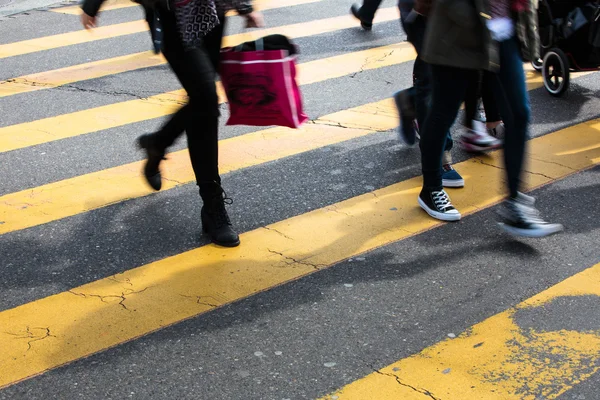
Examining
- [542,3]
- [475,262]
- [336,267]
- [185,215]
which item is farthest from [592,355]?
[542,3]

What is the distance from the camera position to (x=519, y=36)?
14.3 ft

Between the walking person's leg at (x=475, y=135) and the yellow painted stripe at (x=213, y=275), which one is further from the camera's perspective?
the walking person's leg at (x=475, y=135)

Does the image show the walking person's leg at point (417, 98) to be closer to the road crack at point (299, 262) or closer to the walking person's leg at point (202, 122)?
the road crack at point (299, 262)

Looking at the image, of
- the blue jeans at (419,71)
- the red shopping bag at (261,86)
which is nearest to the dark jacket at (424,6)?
the blue jeans at (419,71)

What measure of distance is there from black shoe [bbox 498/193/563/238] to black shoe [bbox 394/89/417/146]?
1.27 meters

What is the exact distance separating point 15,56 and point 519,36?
18.4ft

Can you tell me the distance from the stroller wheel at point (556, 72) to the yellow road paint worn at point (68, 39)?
3.66 metres

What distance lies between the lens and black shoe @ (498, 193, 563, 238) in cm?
451

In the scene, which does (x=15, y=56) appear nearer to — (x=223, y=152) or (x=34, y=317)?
(x=223, y=152)

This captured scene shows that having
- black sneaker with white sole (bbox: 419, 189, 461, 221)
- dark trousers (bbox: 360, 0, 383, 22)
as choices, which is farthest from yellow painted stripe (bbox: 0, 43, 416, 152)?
black sneaker with white sole (bbox: 419, 189, 461, 221)

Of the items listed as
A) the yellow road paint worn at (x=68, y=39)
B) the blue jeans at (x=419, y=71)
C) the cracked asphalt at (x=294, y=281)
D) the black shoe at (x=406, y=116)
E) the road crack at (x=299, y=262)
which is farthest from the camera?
the yellow road paint worn at (x=68, y=39)

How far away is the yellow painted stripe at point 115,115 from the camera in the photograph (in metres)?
6.53

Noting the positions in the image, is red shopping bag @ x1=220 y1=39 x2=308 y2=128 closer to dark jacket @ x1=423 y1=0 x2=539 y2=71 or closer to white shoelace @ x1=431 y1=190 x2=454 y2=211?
dark jacket @ x1=423 y1=0 x2=539 y2=71

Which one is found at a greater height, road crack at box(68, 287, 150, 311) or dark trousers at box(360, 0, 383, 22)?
dark trousers at box(360, 0, 383, 22)
